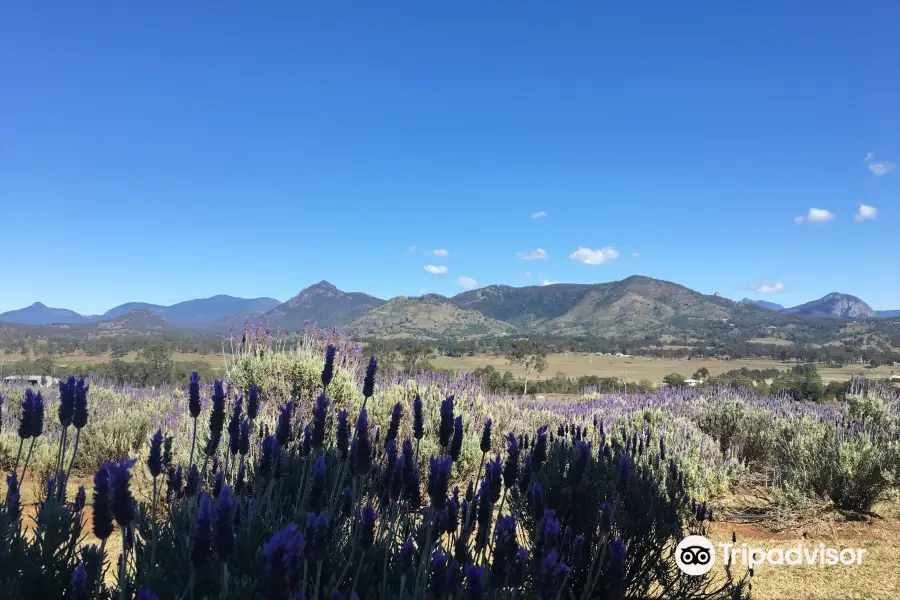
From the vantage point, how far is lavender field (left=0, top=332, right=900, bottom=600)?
155 centimetres

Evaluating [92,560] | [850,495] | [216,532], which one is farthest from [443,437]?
[850,495]

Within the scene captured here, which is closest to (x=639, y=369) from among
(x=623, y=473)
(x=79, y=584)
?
→ (x=623, y=473)

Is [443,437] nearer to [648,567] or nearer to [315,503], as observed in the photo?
[315,503]

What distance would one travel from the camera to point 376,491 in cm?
290

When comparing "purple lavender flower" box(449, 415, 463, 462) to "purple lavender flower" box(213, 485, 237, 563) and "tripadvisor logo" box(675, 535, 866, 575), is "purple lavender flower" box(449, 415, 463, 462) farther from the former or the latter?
"tripadvisor logo" box(675, 535, 866, 575)

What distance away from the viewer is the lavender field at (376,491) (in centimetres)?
155

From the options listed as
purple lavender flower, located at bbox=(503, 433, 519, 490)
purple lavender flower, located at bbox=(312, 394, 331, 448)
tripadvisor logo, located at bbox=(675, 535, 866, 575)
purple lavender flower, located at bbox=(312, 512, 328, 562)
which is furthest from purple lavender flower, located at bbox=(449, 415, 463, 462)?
tripadvisor logo, located at bbox=(675, 535, 866, 575)

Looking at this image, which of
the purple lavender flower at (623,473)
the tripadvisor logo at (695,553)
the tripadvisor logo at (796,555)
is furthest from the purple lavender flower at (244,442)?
the tripadvisor logo at (796,555)

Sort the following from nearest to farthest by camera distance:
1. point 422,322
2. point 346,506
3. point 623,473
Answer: point 346,506
point 623,473
point 422,322

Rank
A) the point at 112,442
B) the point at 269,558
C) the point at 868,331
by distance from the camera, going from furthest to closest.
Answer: the point at 868,331 → the point at 112,442 → the point at 269,558

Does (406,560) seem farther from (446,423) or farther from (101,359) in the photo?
(101,359)

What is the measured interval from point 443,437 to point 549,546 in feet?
2.42

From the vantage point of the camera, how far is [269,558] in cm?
102

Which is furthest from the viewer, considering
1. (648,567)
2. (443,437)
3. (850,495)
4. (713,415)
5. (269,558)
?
(713,415)
